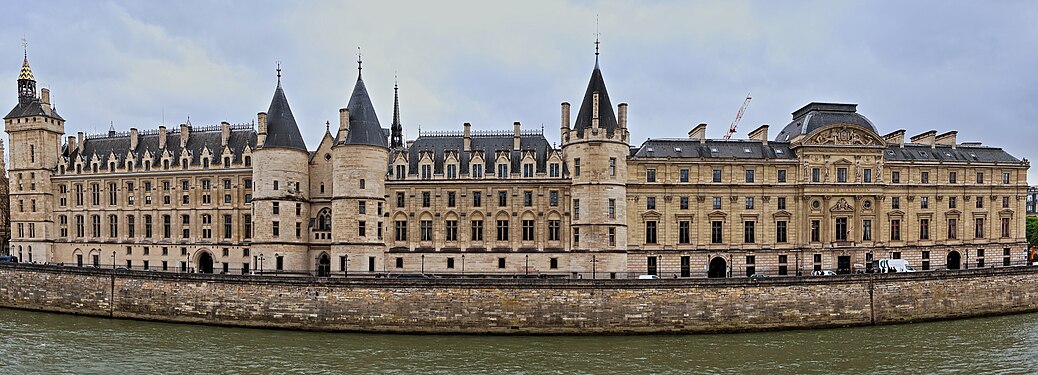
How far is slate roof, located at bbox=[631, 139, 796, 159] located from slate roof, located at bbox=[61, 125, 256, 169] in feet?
104

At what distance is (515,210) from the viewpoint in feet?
161

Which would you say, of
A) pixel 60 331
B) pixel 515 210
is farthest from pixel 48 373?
pixel 515 210

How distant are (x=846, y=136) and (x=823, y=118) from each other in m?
2.34

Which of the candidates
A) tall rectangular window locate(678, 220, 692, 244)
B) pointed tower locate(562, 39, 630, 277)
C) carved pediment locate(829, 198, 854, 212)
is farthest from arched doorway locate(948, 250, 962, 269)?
pointed tower locate(562, 39, 630, 277)

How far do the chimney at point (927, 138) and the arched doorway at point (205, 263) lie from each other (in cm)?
6094

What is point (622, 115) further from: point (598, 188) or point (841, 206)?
point (841, 206)

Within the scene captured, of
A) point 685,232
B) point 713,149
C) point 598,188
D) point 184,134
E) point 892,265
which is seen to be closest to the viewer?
point 598,188

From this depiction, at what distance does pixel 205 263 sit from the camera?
5312 centimetres

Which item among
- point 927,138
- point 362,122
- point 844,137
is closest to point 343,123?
point 362,122

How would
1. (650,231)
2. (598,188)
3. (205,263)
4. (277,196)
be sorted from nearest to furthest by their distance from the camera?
(277,196) < (598,188) < (650,231) < (205,263)

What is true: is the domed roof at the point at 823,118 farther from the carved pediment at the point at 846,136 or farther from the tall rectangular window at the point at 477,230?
the tall rectangular window at the point at 477,230

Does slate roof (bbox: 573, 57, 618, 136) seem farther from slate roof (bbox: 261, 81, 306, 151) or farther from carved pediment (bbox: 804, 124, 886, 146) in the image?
slate roof (bbox: 261, 81, 306, 151)

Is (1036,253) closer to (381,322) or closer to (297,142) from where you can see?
(381,322)

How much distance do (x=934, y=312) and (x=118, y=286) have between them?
53.4 meters
